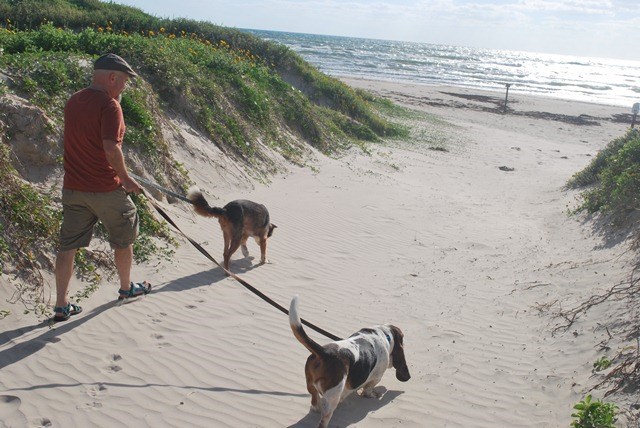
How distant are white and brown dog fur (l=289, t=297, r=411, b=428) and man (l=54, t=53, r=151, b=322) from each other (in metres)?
2.04

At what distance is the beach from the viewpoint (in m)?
4.51

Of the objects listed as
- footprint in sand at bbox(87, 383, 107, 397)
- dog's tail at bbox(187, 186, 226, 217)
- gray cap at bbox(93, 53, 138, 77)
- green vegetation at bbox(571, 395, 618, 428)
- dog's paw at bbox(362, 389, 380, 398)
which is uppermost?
gray cap at bbox(93, 53, 138, 77)

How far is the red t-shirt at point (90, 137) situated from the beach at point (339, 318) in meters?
1.33

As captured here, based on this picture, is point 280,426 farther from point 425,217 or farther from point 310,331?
point 425,217

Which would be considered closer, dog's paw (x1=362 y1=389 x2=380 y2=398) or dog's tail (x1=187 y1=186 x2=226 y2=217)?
dog's paw (x1=362 y1=389 x2=380 y2=398)

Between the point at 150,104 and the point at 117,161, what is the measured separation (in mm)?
5777

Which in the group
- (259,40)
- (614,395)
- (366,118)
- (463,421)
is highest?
(259,40)

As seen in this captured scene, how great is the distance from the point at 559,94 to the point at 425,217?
42.6 m

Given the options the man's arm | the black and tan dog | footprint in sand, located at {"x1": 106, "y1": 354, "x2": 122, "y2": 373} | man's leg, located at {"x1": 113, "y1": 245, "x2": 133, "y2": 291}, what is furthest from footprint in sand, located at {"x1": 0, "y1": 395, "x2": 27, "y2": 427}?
the black and tan dog

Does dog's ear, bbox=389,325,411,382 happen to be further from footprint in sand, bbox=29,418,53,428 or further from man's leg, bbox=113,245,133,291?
footprint in sand, bbox=29,418,53,428

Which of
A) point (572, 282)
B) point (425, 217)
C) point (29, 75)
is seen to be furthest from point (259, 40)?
point (572, 282)

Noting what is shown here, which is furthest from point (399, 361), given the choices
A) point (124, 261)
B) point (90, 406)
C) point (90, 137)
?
point (90, 137)

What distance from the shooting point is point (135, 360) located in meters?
4.87

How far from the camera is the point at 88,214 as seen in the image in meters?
5.12
